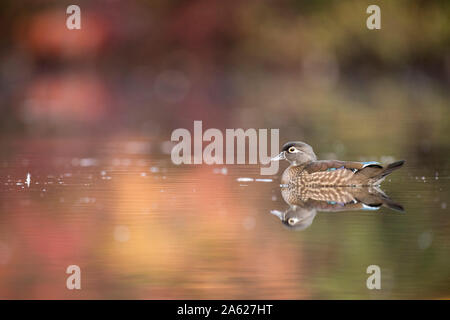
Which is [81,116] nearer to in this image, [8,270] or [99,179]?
[99,179]

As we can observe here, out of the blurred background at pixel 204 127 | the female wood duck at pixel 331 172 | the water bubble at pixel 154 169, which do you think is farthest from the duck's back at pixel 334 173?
the water bubble at pixel 154 169

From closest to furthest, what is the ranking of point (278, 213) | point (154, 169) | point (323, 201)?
point (278, 213) → point (323, 201) → point (154, 169)

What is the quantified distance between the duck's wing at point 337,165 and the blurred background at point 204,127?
323mm

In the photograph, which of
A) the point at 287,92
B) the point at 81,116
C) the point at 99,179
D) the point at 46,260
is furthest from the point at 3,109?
the point at 46,260

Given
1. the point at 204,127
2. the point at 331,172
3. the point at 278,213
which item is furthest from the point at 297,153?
the point at 204,127

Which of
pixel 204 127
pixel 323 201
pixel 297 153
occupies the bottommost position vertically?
pixel 323 201

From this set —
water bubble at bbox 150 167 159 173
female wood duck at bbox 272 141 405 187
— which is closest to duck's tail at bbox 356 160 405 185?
female wood duck at bbox 272 141 405 187

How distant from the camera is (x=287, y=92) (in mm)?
18734

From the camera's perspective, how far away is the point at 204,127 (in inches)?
470

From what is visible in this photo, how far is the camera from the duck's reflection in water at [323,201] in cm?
614

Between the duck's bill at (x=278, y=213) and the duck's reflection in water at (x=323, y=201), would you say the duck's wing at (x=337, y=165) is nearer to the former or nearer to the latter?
the duck's reflection in water at (x=323, y=201)

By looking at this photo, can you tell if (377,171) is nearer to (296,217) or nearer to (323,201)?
(323,201)

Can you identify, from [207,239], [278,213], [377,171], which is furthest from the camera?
[377,171]

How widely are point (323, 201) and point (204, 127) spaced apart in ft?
17.5
